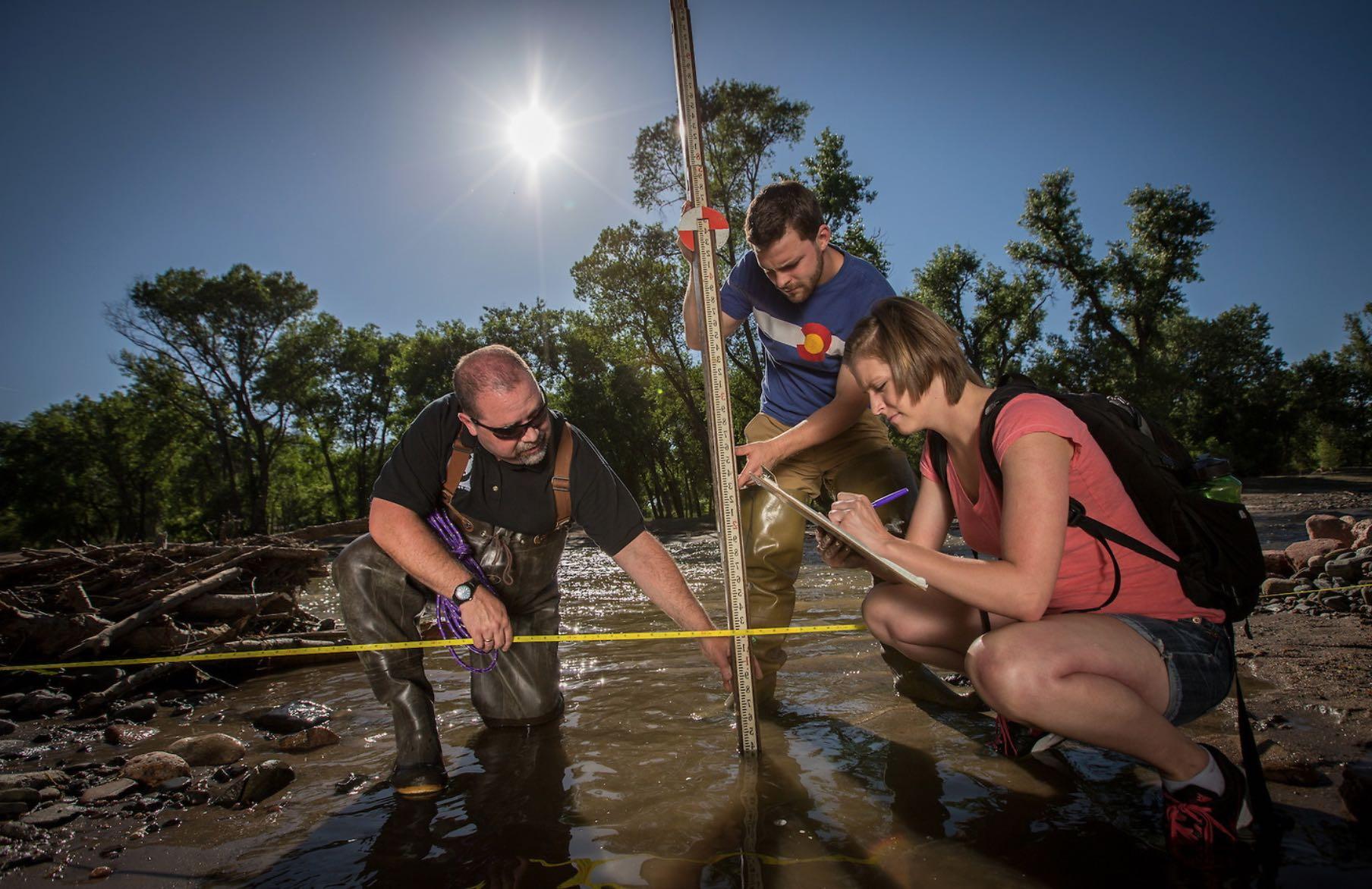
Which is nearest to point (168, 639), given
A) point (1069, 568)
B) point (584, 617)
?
point (584, 617)

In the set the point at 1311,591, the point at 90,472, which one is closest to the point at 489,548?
the point at 1311,591

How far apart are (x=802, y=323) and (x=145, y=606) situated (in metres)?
5.40

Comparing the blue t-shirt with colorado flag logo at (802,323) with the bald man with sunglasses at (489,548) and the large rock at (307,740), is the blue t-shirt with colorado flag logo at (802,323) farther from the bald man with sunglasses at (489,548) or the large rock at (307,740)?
the large rock at (307,740)

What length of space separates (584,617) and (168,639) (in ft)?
10.8

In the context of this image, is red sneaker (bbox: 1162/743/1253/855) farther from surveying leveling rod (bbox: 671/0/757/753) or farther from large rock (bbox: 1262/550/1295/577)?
large rock (bbox: 1262/550/1295/577)

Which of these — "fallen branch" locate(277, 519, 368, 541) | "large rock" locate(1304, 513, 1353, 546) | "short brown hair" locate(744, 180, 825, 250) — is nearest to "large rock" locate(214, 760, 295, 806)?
"short brown hair" locate(744, 180, 825, 250)

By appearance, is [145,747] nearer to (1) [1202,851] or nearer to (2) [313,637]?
(2) [313,637]

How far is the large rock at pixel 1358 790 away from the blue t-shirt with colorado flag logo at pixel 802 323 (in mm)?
2434

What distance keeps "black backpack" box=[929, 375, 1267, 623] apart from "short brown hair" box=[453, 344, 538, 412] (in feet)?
6.42

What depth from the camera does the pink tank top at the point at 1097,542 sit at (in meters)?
2.05

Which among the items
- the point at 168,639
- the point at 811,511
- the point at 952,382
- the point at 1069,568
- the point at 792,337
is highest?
the point at 792,337

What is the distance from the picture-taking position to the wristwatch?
2.82 metres

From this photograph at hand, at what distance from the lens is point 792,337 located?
3.87 m

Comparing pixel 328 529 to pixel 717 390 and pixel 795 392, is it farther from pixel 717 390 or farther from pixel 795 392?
pixel 717 390
